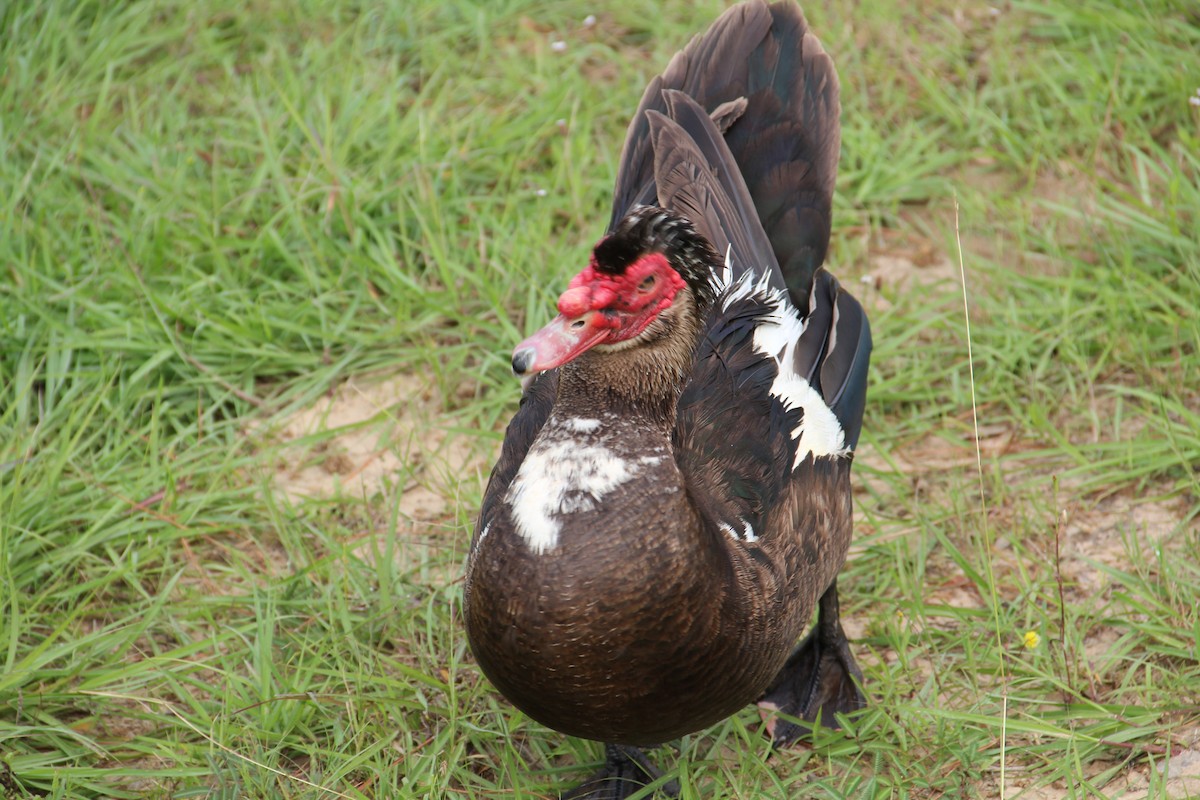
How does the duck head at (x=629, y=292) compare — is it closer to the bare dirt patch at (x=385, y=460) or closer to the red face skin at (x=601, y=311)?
the red face skin at (x=601, y=311)

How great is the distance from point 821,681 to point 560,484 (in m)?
1.14

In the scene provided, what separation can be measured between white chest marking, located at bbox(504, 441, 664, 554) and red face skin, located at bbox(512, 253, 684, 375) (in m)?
0.17

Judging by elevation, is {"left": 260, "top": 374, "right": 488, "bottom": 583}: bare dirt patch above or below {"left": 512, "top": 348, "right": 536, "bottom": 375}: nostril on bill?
below

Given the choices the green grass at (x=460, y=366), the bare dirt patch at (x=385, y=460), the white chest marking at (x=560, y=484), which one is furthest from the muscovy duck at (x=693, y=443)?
the bare dirt patch at (x=385, y=460)

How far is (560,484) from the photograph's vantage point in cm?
236

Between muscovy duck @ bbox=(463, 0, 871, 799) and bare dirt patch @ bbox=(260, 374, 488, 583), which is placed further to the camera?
bare dirt patch @ bbox=(260, 374, 488, 583)

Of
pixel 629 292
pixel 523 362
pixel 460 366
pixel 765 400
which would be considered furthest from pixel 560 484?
pixel 460 366

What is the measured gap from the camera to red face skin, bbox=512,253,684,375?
2307 mm

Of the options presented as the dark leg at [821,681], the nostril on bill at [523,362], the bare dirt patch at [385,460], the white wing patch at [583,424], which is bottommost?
the dark leg at [821,681]

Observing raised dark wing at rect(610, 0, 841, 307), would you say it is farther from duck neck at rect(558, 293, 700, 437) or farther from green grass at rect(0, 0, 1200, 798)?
duck neck at rect(558, 293, 700, 437)

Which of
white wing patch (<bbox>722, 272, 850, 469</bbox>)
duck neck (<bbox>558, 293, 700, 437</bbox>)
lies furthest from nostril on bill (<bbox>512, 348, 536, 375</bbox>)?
white wing patch (<bbox>722, 272, 850, 469</bbox>)

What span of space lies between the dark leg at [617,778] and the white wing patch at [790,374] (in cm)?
78

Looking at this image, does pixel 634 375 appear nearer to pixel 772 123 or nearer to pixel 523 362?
pixel 523 362

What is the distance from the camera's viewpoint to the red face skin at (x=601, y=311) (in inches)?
90.8
